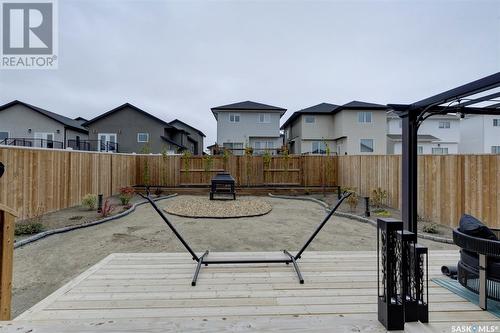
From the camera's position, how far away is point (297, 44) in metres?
12.9

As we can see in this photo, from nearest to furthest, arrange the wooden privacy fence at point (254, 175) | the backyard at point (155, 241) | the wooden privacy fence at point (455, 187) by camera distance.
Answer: the backyard at point (155, 241) < the wooden privacy fence at point (455, 187) < the wooden privacy fence at point (254, 175)

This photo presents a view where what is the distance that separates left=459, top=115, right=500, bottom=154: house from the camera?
2431cm

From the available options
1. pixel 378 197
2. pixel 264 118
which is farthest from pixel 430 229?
pixel 264 118

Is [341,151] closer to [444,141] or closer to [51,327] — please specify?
[444,141]

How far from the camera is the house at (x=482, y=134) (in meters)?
24.3

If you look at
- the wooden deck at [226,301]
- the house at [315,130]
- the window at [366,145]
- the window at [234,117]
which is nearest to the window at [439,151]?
the window at [366,145]

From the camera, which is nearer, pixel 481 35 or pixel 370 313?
pixel 370 313

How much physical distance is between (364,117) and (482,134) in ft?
41.9

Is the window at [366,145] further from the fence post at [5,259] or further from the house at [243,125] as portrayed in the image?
the fence post at [5,259]

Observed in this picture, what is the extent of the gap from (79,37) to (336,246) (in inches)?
524

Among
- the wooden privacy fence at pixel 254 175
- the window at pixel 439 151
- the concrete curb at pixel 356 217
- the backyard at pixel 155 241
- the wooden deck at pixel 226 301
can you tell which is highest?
the window at pixel 439 151

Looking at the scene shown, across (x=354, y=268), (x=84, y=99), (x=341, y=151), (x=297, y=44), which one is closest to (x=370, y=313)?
(x=354, y=268)

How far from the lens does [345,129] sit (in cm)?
2161

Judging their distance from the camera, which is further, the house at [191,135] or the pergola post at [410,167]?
the house at [191,135]
